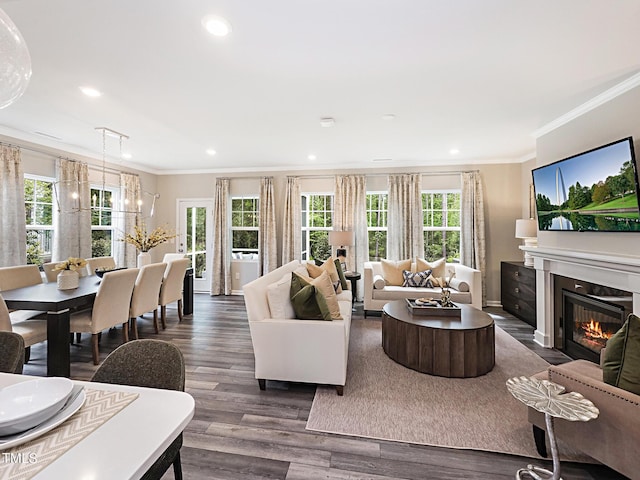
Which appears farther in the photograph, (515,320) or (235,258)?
(235,258)

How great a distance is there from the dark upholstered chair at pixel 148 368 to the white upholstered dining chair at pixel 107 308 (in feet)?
6.77

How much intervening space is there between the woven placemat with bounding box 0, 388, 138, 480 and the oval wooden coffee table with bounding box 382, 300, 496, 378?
2.51 m

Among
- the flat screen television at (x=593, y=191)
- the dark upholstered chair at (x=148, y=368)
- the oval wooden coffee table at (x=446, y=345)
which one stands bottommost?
the oval wooden coffee table at (x=446, y=345)

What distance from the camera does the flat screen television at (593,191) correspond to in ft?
8.44

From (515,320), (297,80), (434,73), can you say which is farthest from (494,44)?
(515,320)

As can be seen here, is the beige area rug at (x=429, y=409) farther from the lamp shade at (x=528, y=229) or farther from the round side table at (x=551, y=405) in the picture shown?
the lamp shade at (x=528, y=229)

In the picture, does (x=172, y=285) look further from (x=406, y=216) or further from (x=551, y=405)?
(x=551, y=405)

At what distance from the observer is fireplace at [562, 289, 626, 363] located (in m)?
2.93

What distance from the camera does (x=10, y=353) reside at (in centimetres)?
150

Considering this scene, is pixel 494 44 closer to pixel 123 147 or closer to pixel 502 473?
pixel 502 473

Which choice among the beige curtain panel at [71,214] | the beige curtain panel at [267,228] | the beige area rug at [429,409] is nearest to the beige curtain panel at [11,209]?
the beige curtain panel at [71,214]

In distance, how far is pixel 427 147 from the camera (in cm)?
482

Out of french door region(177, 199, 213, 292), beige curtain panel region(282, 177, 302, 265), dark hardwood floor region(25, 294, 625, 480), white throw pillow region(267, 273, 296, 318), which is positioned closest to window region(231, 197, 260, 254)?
french door region(177, 199, 213, 292)

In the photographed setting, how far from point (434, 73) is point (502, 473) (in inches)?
112
